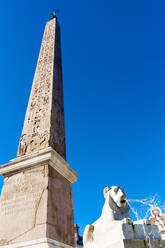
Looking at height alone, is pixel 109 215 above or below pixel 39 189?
below

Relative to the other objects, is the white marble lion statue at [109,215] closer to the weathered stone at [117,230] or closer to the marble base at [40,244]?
the weathered stone at [117,230]

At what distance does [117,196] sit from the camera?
4.40 m

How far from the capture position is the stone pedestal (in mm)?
2316

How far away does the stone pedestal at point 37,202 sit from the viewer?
7.60 ft

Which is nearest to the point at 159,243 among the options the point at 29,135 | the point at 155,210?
the point at 29,135

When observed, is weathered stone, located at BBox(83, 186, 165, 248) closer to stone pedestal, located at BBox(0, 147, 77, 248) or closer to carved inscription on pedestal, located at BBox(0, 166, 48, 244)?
stone pedestal, located at BBox(0, 147, 77, 248)

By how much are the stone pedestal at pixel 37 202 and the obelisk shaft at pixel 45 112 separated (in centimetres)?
44

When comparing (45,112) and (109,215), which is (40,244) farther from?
(45,112)

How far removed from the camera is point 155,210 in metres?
8.33

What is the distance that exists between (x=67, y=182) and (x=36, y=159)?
722 mm

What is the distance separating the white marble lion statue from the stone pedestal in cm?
127

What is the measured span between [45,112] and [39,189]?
6.07 ft

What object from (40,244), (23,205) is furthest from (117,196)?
(40,244)

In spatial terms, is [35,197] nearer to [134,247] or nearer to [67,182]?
[67,182]
